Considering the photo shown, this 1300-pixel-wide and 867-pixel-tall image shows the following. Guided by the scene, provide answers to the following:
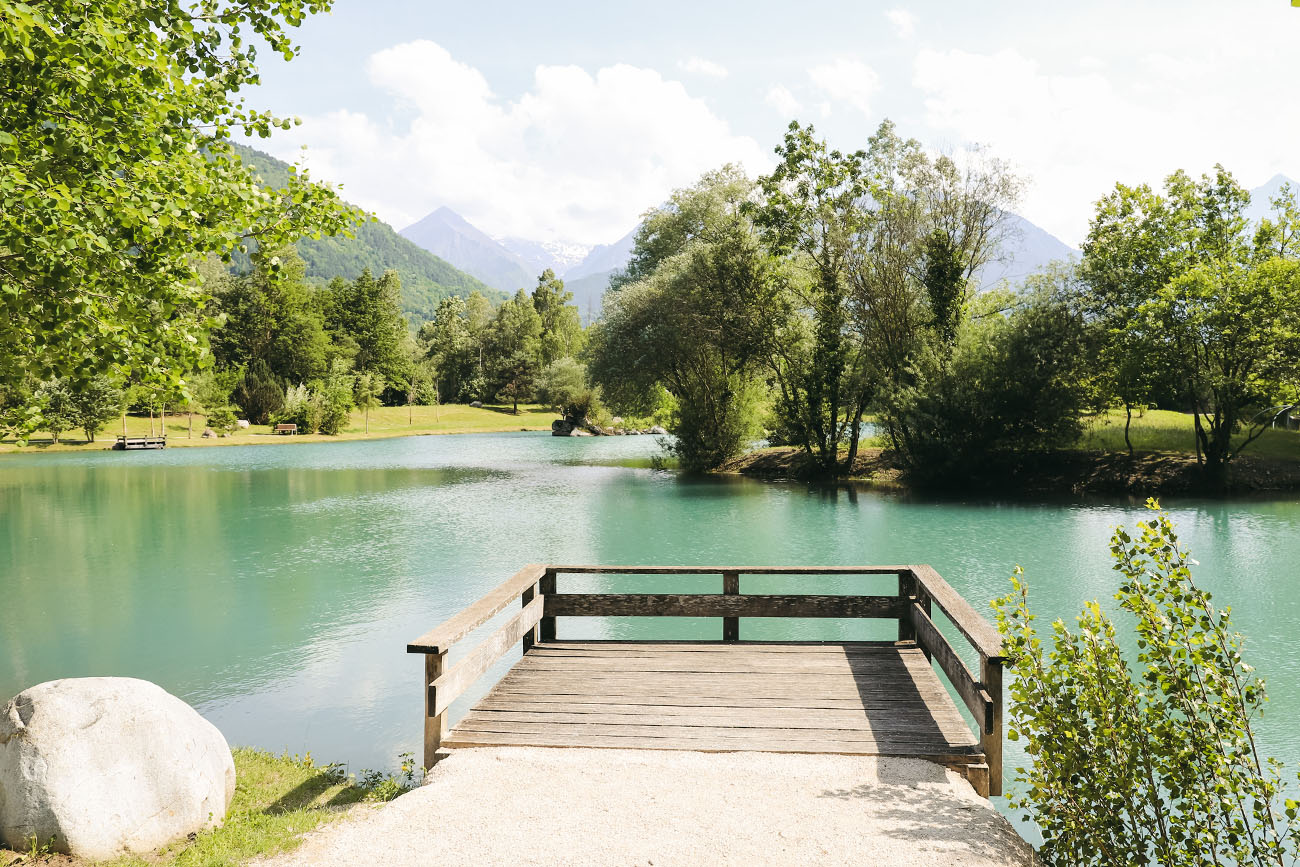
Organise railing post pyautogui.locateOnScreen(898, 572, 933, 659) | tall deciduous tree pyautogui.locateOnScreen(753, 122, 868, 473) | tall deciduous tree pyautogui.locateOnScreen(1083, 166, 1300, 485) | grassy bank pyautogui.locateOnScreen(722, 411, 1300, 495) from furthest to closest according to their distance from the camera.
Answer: tall deciduous tree pyautogui.locateOnScreen(753, 122, 868, 473)
grassy bank pyautogui.locateOnScreen(722, 411, 1300, 495)
tall deciduous tree pyautogui.locateOnScreen(1083, 166, 1300, 485)
railing post pyautogui.locateOnScreen(898, 572, 933, 659)

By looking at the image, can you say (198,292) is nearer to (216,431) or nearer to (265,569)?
(265,569)

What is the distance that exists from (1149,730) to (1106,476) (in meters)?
29.4

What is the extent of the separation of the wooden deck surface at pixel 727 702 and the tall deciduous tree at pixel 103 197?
4.65 meters

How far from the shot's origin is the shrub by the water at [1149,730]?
13.0ft

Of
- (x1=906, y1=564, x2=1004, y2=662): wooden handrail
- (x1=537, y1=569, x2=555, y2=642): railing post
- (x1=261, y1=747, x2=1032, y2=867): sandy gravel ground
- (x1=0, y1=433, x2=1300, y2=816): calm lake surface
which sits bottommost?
(x1=0, y1=433, x2=1300, y2=816): calm lake surface

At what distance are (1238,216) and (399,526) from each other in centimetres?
3067

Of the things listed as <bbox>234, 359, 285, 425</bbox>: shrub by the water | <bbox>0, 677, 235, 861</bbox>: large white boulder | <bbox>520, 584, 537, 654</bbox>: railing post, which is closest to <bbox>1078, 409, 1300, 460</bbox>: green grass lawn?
<bbox>520, 584, 537, 654</bbox>: railing post

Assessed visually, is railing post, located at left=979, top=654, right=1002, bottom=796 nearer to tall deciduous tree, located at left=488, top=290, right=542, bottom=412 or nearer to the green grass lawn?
the green grass lawn

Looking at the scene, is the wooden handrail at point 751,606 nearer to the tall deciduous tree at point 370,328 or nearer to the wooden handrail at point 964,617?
the wooden handrail at point 964,617

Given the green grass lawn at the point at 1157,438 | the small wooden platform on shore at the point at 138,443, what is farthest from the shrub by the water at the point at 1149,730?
the small wooden platform on shore at the point at 138,443

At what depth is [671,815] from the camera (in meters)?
4.87

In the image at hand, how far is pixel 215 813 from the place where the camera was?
19.2 ft

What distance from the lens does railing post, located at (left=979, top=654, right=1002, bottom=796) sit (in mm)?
5109

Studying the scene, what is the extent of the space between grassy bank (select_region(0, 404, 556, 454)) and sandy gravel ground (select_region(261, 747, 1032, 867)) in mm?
49736
